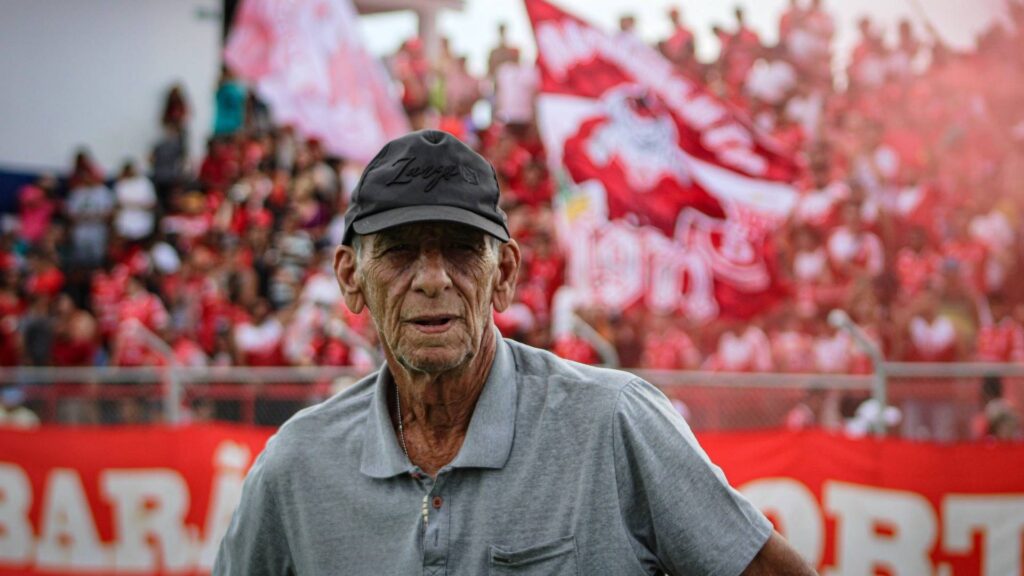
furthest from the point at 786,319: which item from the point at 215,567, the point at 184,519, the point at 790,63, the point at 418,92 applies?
the point at 418,92

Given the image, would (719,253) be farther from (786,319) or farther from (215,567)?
(215,567)

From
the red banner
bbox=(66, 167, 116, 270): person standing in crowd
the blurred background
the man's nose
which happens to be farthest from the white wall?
the man's nose

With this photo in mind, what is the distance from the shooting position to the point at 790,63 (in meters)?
15.1

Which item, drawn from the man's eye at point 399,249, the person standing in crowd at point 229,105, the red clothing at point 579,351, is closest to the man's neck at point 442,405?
the man's eye at point 399,249

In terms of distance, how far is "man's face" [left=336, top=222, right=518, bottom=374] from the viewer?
2566 mm

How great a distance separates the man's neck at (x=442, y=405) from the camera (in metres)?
2.68

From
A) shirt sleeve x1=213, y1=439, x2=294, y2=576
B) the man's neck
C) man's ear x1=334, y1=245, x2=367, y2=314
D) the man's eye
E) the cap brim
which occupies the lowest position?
shirt sleeve x1=213, y1=439, x2=294, y2=576

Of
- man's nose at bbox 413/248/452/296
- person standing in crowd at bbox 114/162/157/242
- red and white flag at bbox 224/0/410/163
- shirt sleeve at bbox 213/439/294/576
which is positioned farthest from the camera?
person standing in crowd at bbox 114/162/157/242

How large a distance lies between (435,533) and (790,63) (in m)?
13.3

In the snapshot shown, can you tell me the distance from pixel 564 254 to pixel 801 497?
535 cm

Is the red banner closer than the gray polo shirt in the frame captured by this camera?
No

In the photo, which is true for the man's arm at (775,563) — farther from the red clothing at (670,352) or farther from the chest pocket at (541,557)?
the red clothing at (670,352)

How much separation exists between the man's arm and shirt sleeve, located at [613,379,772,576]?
0.07 ft

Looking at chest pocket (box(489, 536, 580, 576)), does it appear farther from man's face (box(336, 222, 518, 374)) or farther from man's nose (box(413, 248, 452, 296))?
man's nose (box(413, 248, 452, 296))
